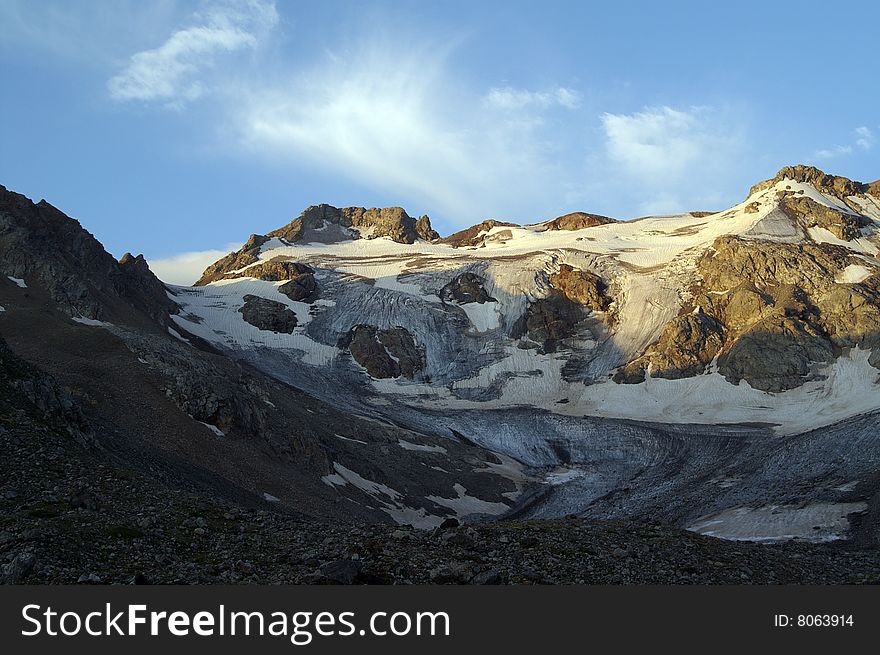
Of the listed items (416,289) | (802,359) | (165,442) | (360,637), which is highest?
(416,289)

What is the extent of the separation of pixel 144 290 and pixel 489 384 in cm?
6916

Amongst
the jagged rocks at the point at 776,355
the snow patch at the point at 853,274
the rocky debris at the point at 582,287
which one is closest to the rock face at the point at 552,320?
the rocky debris at the point at 582,287

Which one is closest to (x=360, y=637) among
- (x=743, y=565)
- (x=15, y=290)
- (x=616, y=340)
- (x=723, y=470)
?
(x=743, y=565)

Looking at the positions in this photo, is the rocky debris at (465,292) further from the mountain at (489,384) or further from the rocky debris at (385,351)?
the rocky debris at (385,351)

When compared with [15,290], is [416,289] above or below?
above

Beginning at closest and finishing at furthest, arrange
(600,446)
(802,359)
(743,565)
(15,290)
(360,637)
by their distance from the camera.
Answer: (360,637) < (743,565) < (15,290) < (600,446) < (802,359)

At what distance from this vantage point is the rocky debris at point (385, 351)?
16262 cm

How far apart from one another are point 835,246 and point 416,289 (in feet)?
311

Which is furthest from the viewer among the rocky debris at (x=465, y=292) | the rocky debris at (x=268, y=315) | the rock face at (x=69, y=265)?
the rocky debris at (x=465, y=292)

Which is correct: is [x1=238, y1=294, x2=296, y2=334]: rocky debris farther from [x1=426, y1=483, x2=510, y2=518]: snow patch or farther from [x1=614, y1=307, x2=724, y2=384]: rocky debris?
[x1=426, y1=483, x2=510, y2=518]: snow patch

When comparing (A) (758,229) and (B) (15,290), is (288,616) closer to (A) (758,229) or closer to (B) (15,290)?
(B) (15,290)

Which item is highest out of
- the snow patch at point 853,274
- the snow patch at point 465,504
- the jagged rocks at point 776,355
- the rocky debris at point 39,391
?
the snow patch at point 853,274

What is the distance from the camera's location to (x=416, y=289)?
199750 millimetres

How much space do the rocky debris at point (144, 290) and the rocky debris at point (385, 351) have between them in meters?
36.6
